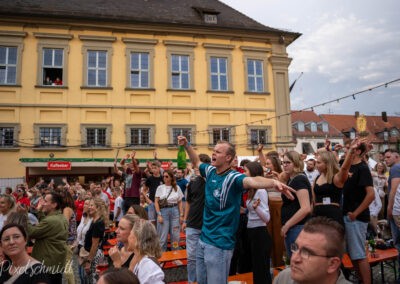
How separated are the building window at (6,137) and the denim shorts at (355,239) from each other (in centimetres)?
1945

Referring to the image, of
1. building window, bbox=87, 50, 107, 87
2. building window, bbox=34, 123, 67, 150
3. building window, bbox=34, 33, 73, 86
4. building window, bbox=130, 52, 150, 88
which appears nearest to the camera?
building window, bbox=34, 123, 67, 150

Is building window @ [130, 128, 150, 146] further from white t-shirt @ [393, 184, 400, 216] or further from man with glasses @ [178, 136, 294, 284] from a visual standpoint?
man with glasses @ [178, 136, 294, 284]

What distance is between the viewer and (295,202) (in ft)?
14.7

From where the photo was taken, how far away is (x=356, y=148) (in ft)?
13.4

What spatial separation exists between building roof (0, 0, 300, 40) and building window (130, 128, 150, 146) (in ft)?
22.9

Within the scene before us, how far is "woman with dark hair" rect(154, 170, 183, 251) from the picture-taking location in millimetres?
7562

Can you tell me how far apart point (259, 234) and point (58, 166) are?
16531 mm

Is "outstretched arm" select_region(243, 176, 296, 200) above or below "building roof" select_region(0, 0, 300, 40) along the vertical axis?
below

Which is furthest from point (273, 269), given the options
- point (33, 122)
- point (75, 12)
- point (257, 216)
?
point (75, 12)

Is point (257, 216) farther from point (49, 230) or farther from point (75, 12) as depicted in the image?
point (75, 12)

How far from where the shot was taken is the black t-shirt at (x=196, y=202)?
203 inches

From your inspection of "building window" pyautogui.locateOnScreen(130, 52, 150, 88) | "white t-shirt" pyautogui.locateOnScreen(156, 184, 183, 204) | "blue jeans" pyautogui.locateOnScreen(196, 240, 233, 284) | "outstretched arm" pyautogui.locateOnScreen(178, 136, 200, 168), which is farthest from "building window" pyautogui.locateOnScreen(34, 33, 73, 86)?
"blue jeans" pyautogui.locateOnScreen(196, 240, 233, 284)

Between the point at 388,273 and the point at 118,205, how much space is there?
7449mm

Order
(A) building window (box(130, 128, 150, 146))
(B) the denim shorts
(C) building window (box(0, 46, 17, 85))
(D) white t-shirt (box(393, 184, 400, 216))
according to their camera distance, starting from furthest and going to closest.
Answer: (A) building window (box(130, 128, 150, 146)), (C) building window (box(0, 46, 17, 85)), (D) white t-shirt (box(393, 184, 400, 216)), (B) the denim shorts
